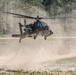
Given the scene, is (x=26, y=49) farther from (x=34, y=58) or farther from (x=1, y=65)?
(x=1, y=65)

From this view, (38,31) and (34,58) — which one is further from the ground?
(38,31)

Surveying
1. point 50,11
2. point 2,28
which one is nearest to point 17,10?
point 2,28

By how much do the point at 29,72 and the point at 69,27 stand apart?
97.1 ft

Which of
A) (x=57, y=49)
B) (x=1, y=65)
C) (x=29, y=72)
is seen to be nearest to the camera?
(x=29, y=72)

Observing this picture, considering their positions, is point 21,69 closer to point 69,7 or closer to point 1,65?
point 1,65

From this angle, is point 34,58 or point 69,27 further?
point 69,27

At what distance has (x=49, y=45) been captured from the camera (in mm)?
29969

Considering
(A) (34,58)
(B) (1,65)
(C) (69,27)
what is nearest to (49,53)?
(A) (34,58)

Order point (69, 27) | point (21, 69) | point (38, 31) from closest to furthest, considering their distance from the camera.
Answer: point (21, 69) < point (38, 31) < point (69, 27)

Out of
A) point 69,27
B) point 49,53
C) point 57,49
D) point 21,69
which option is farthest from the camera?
point 69,27

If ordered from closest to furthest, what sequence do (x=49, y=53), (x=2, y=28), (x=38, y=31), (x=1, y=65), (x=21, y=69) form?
1. (x=21, y=69)
2. (x=1, y=65)
3. (x=38, y=31)
4. (x=49, y=53)
5. (x=2, y=28)

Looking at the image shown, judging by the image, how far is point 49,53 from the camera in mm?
25938

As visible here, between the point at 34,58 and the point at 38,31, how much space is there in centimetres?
188

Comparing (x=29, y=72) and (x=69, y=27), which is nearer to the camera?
(x=29, y=72)
